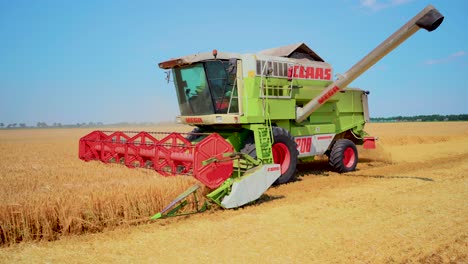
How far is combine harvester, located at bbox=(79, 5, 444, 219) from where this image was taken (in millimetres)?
5672

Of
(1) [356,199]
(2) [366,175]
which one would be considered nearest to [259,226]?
(1) [356,199]

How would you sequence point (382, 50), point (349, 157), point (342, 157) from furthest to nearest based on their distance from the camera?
1. point (349, 157)
2. point (342, 157)
3. point (382, 50)

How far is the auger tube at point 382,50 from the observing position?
6605 mm

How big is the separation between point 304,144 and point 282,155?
981 mm

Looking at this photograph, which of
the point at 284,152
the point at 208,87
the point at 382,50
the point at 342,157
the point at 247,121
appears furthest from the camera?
the point at 342,157

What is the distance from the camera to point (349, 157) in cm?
952

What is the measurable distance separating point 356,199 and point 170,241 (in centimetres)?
321

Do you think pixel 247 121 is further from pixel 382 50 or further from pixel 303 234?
pixel 303 234

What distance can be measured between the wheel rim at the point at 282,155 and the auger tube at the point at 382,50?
92cm

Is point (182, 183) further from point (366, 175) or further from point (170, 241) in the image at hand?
point (366, 175)

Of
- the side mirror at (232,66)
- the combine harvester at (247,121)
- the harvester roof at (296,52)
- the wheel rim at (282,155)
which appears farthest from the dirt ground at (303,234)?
the harvester roof at (296,52)

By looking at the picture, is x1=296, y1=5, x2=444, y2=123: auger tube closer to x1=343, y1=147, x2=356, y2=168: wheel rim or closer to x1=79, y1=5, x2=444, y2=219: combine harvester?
x1=79, y1=5, x2=444, y2=219: combine harvester

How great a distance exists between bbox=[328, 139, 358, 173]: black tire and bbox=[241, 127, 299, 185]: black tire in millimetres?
1781

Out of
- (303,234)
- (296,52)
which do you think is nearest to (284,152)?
(296,52)
